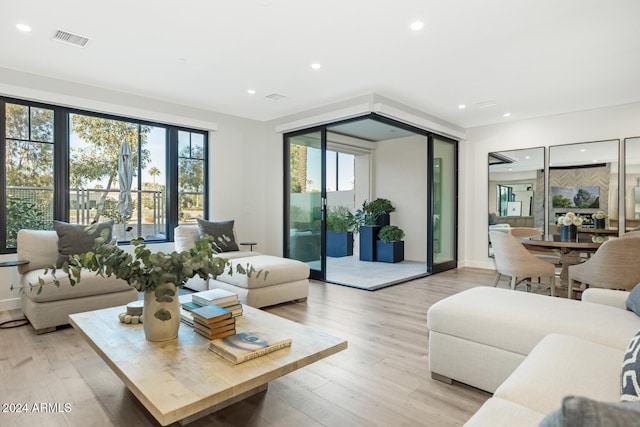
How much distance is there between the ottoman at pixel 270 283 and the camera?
3738mm

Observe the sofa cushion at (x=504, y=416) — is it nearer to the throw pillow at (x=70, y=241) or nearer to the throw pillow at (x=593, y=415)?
the throw pillow at (x=593, y=415)

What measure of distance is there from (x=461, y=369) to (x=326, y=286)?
3022mm

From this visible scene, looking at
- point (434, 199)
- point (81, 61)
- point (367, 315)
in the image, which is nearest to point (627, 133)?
point (434, 199)

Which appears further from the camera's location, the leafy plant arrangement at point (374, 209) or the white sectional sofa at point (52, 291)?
the leafy plant arrangement at point (374, 209)

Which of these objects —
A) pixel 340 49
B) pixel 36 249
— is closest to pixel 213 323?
pixel 340 49

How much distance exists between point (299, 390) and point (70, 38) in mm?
3465

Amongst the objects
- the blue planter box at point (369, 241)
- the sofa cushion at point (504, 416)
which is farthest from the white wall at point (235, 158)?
the sofa cushion at point (504, 416)

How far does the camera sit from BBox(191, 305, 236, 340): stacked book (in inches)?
77.5

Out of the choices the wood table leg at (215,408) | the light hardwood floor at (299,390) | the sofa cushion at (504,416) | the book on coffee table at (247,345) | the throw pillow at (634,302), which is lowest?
the light hardwood floor at (299,390)

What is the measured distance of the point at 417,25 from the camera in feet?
9.53

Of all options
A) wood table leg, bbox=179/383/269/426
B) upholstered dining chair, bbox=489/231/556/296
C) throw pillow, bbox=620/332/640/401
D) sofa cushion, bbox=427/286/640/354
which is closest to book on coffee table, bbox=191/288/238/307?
wood table leg, bbox=179/383/269/426

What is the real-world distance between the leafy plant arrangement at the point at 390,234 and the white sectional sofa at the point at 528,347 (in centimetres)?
461

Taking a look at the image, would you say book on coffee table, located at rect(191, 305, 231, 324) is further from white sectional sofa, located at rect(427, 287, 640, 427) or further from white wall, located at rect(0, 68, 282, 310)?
white wall, located at rect(0, 68, 282, 310)

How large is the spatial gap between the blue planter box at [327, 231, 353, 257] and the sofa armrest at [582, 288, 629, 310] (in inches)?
238
